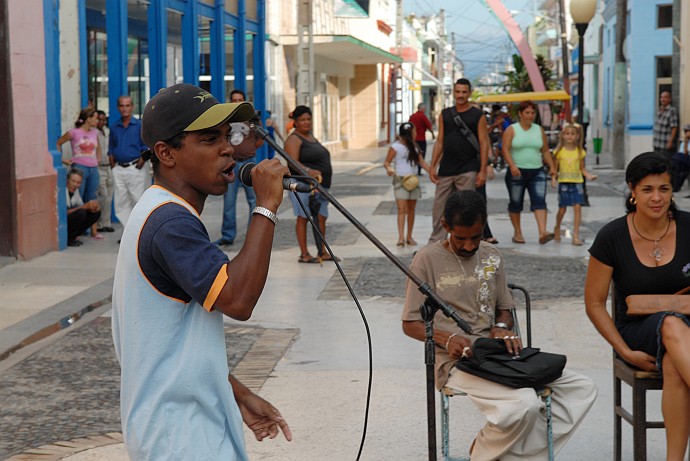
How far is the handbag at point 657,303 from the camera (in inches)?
196

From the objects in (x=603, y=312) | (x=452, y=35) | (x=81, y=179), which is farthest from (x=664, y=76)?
(x=452, y=35)

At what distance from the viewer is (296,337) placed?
8.48 metres

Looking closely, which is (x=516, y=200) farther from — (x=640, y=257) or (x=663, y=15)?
(x=663, y=15)

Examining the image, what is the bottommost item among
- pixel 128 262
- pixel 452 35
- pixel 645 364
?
pixel 645 364

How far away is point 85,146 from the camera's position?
48.8 feet

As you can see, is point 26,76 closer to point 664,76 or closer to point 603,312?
point 603,312

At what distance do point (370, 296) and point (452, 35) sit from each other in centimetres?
14329

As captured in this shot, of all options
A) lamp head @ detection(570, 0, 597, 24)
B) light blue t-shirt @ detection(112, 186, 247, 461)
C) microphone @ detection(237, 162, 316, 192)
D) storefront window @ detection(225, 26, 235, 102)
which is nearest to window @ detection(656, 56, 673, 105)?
lamp head @ detection(570, 0, 597, 24)

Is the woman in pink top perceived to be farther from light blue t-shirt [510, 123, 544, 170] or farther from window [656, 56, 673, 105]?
window [656, 56, 673, 105]

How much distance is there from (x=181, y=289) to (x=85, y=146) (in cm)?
1242

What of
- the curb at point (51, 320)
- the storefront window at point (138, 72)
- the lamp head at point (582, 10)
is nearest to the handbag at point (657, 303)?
the curb at point (51, 320)

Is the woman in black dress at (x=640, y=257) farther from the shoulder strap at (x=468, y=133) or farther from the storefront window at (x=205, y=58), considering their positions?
the storefront window at (x=205, y=58)

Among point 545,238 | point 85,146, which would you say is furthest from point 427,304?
point 85,146

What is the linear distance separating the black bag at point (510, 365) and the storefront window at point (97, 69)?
18697 mm
